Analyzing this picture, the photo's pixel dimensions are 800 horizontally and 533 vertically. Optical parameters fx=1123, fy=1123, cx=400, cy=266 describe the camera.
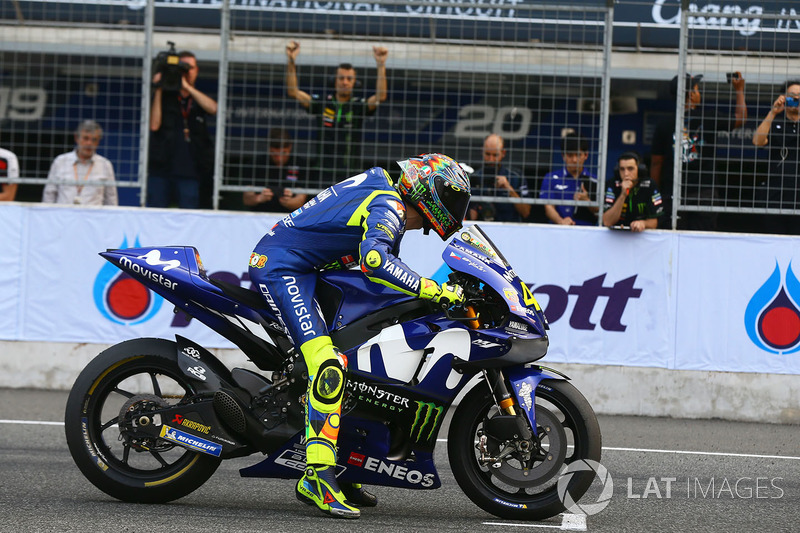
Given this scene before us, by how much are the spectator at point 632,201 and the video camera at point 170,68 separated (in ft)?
13.4

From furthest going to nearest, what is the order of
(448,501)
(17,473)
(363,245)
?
(17,473), (448,501), (363,245)

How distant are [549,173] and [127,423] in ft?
17.1

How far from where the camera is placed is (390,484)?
5.46m

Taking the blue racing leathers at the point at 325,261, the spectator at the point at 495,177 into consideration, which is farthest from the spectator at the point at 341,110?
the blue racing leathers at the point at 325,261

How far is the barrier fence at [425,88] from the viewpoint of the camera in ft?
31.8

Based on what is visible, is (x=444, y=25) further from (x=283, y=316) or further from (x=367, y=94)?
(x=283, y=316)

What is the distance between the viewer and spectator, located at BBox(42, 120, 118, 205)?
1010 centimetres

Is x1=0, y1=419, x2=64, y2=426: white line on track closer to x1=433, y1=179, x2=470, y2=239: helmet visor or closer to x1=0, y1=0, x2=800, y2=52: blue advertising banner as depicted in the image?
x1=0, y1=0, x2=800, y2=52: blue advertising banner

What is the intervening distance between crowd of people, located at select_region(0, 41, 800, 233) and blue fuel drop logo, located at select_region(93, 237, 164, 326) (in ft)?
2.44

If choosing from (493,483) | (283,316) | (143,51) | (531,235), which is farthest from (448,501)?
(143,51)

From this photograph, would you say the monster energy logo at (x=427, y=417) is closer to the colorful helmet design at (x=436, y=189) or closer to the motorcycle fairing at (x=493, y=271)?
the motorcycle fairing at (x=493, y=271)

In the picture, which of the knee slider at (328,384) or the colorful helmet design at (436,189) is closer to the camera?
the knee slider at (328,384)

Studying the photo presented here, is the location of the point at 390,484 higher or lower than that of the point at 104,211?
lower

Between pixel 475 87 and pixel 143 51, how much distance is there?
10.1 ft
